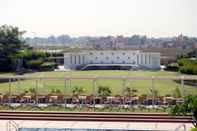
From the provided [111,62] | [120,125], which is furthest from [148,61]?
[120,125]

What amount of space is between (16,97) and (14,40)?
28.4 m

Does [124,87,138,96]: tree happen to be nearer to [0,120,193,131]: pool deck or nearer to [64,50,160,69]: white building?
[0,120,193,131]: pool deck

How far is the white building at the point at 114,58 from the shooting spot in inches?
1857

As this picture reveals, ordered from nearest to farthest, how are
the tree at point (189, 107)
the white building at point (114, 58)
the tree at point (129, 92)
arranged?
the tree at point (189, 107)
the tree at point (129, 92)
the white building at point (114, 58)

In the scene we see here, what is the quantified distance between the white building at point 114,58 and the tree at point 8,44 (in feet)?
18.1

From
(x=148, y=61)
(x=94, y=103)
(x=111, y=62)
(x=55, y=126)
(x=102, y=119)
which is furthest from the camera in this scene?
(x=111, y=62)

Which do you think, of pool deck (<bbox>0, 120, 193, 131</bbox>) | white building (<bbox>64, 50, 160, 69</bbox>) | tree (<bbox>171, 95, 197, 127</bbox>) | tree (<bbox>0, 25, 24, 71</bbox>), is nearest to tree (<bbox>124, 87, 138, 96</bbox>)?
pool deck (<bbox>0, 120, 193, 131</bbox>)

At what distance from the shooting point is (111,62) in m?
50.7

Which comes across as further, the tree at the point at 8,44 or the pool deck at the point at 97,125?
the tree at the point at 8,44

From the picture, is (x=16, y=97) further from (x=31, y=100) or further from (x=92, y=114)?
(x=92, y=114)

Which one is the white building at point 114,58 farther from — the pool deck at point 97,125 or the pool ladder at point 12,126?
the pool ladder at point 12,126

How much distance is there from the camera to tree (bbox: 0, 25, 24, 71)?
4004 centimetres

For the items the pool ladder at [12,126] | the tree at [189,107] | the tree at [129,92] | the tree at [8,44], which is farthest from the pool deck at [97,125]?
the tree at [8,44]

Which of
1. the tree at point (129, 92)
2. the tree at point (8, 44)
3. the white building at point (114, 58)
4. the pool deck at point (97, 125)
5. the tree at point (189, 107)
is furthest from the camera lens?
the white building at point (114, 58)
